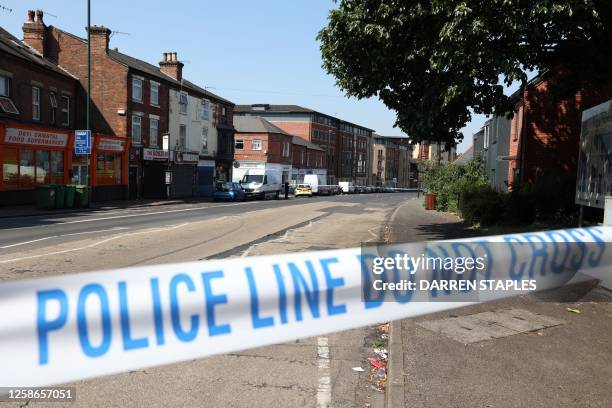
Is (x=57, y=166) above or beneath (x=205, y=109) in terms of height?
beneath

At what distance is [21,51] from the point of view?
92.6 feet

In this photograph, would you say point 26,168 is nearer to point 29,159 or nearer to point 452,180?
point 29,159

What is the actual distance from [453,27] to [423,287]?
7306 millimetres

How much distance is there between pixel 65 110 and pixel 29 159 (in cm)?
583

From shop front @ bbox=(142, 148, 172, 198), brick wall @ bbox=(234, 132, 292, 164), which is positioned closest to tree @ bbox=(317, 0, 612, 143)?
shop front @ bbox=(142, 148, 172, 198)

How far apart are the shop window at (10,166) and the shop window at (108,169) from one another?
6.54 meters

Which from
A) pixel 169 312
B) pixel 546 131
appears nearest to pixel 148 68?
pixel 546 131

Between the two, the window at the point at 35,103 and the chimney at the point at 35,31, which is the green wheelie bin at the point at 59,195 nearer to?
the window at the point at 35,103

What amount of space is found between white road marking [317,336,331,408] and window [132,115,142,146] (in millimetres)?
32543

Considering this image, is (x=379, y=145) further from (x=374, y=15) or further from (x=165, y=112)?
(x=374, y=15)

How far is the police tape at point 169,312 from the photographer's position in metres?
2.10

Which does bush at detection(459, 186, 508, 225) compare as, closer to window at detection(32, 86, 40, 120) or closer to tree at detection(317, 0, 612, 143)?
tree at detection(317, 0, 612, 143)

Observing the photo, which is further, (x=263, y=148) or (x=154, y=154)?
(x=263, y=148)

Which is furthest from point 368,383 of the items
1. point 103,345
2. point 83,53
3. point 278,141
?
point 278,141
